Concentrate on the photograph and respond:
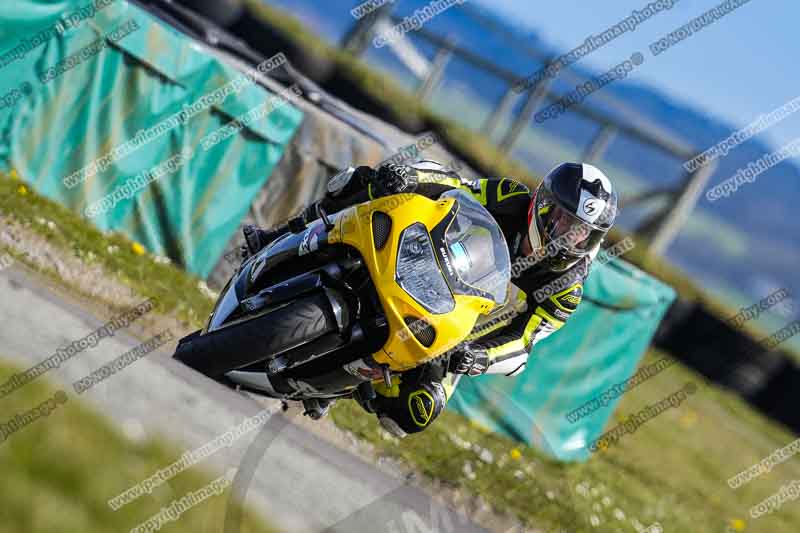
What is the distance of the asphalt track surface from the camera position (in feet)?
8.91

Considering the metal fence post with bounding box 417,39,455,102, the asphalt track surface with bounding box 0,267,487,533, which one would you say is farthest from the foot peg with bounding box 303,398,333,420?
the metal fence post with bounding box 417,39,455,102

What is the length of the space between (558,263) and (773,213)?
2076 cm

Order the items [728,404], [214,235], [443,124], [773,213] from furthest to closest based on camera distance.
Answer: [773,213] → [443,124] → [728,404] → [214,235]

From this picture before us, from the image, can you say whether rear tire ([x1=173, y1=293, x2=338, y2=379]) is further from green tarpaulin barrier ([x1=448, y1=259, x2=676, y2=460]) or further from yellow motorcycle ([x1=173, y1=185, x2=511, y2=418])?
green tarpaulin barrier ([x1=448, y1=259, x2=676, y2=460])

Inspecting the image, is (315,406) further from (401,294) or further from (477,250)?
(477,250)

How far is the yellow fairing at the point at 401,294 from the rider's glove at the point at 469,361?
243 mm

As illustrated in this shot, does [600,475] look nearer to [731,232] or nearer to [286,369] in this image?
[286,369]

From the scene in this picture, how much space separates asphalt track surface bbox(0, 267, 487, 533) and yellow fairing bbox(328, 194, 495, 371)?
0.71 m

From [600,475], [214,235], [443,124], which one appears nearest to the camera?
[214,235]

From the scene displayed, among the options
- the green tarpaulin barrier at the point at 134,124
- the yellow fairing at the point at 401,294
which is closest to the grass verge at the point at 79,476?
the yellow fairing at the point at 401,294

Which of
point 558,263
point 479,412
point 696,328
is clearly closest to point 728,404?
point 696,328

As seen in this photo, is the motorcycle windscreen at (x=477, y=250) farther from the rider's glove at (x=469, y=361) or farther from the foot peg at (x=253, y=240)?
the foot peg at (x=253, y=240)

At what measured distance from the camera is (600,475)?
955 centimetres

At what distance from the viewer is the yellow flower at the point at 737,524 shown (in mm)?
10109
